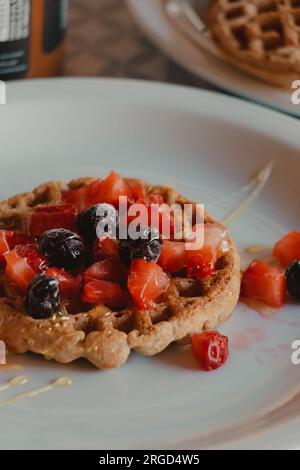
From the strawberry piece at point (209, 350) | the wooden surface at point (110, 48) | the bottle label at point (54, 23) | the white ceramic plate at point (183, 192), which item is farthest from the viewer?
the wooden surface at point (110, 48)

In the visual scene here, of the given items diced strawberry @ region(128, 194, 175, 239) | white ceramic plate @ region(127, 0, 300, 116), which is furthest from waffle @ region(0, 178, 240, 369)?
white ceramic plate @ region(127, 0, 300, 116)

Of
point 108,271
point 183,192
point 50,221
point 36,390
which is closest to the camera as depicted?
point 36,390

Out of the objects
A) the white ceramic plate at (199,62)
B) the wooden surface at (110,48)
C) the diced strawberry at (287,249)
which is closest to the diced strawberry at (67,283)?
the diced strawberry at (287,249)

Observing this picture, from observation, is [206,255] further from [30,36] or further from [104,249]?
[30,36]

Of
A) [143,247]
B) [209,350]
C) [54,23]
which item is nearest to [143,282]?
[143,247]

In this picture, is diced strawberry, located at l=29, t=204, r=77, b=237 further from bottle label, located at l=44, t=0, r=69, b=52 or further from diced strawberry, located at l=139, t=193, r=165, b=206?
bottle label, located at l=44, t=0, r=69, b=52

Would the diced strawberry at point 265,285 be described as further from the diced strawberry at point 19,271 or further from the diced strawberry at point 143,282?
the diced strawberry at point 19,271
